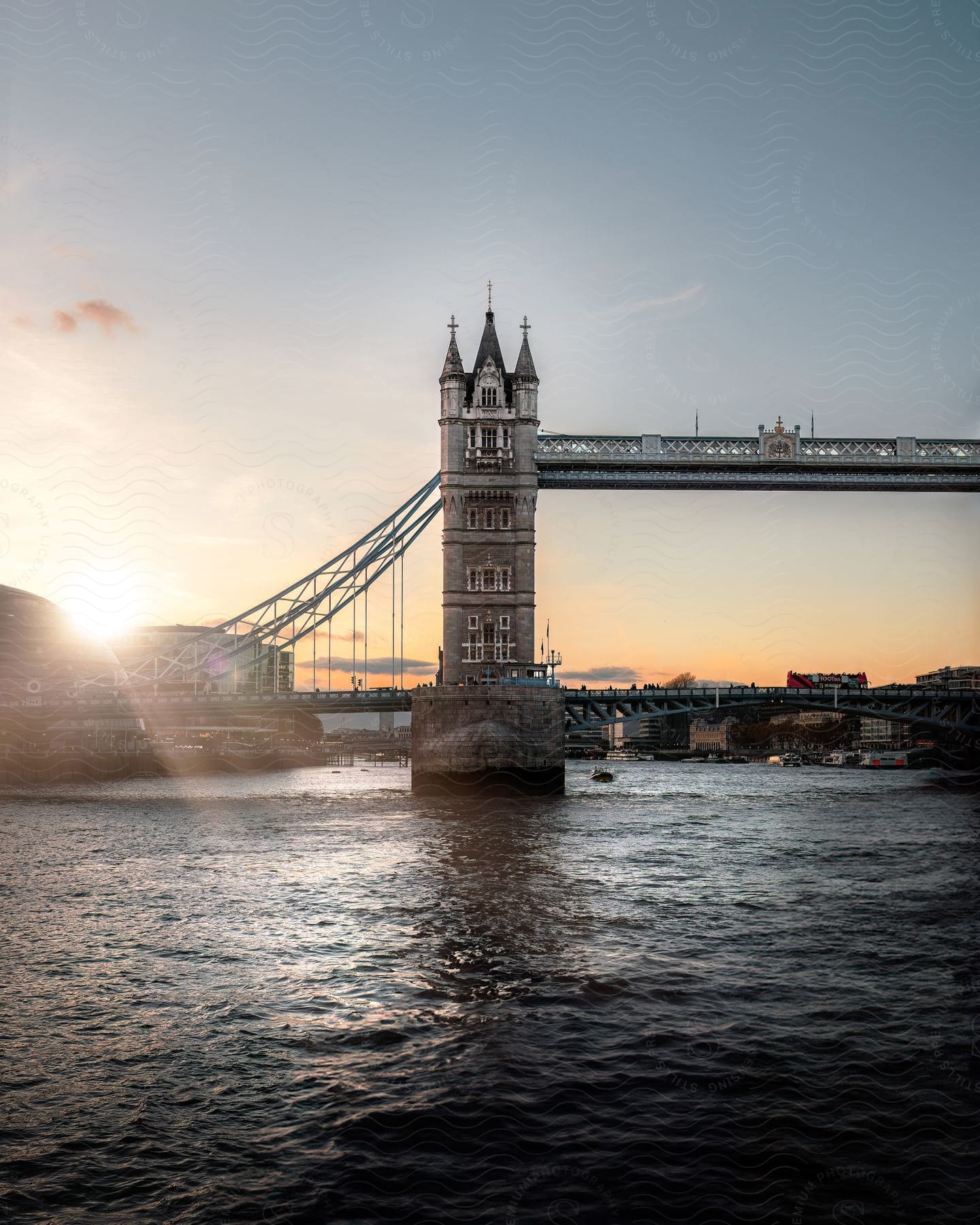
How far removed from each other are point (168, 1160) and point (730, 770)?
121 m

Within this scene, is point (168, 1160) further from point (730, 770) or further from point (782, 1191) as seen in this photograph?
point (730, 770)

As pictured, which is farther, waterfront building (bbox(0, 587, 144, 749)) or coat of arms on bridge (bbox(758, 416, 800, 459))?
waterfront building (bbox(0, 587, 144, 749))

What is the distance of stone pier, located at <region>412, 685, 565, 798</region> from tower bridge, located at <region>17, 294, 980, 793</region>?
84mm

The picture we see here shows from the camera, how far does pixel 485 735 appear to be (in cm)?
5588

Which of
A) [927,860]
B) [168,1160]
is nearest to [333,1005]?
[168,1160]

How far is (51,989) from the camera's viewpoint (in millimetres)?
18297

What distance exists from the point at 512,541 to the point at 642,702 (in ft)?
55.2

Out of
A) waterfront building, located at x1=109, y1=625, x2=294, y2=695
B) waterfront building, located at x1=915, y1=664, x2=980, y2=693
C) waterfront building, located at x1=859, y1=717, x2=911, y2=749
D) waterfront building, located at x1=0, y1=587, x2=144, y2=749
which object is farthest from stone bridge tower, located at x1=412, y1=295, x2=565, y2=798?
waterfront building, located at x1=859, y1=717, x2=911, y2=749

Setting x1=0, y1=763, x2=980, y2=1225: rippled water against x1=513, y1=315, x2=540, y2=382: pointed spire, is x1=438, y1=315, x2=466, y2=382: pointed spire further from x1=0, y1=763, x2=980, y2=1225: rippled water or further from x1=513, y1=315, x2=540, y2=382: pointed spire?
x1=0, y1=763, x2=980, y2=1225: rippled water

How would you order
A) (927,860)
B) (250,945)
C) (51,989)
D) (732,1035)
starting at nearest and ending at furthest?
(732,1035) < (51,989) < (250,945) < (927,860)

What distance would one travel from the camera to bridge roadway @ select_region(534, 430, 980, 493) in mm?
66750

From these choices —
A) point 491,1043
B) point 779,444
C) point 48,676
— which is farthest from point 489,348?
point 48,676

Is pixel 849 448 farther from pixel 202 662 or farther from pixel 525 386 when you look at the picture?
pixel 202 662

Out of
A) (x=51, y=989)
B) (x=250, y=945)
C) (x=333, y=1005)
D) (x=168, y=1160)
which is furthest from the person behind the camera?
(x=250, y=945)
